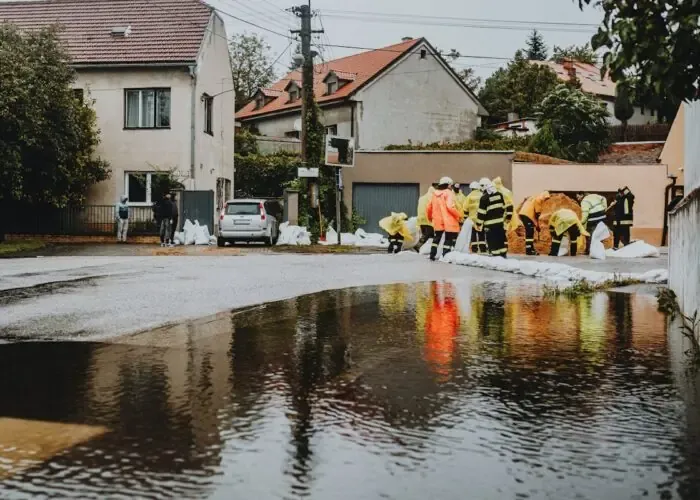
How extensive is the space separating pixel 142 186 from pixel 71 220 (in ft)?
8.95

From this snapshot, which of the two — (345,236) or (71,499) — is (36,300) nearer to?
(71,499)

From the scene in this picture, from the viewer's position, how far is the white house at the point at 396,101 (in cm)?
4694

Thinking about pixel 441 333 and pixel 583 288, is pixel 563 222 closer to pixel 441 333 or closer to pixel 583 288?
pixel 583 288

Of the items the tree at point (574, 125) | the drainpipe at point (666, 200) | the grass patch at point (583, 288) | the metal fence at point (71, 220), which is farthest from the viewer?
the tree at point (574, 125)

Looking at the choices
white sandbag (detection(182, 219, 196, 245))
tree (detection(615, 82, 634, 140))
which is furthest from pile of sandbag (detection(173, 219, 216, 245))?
tree (detection(615, 82, 634, 140))

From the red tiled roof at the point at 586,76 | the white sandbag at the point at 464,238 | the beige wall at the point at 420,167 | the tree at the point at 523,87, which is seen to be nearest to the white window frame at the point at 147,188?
the beige wall at the point at 420,167

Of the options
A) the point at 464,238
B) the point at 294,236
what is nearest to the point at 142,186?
the point at 294,236

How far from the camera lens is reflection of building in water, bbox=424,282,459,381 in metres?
7.13

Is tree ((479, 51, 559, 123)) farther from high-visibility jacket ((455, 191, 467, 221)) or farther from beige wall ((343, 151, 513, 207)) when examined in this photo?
high-visibility jacket ((455, 191, 467, 221))

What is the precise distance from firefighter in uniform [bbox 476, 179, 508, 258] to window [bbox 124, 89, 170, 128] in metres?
17.4

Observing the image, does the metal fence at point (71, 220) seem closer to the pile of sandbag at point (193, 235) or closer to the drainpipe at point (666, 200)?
the pile of sandbag at point (193, 235)

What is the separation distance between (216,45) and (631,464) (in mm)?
34929

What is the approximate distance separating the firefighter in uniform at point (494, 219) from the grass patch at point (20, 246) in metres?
12.9

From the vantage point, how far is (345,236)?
32406 millimetres
